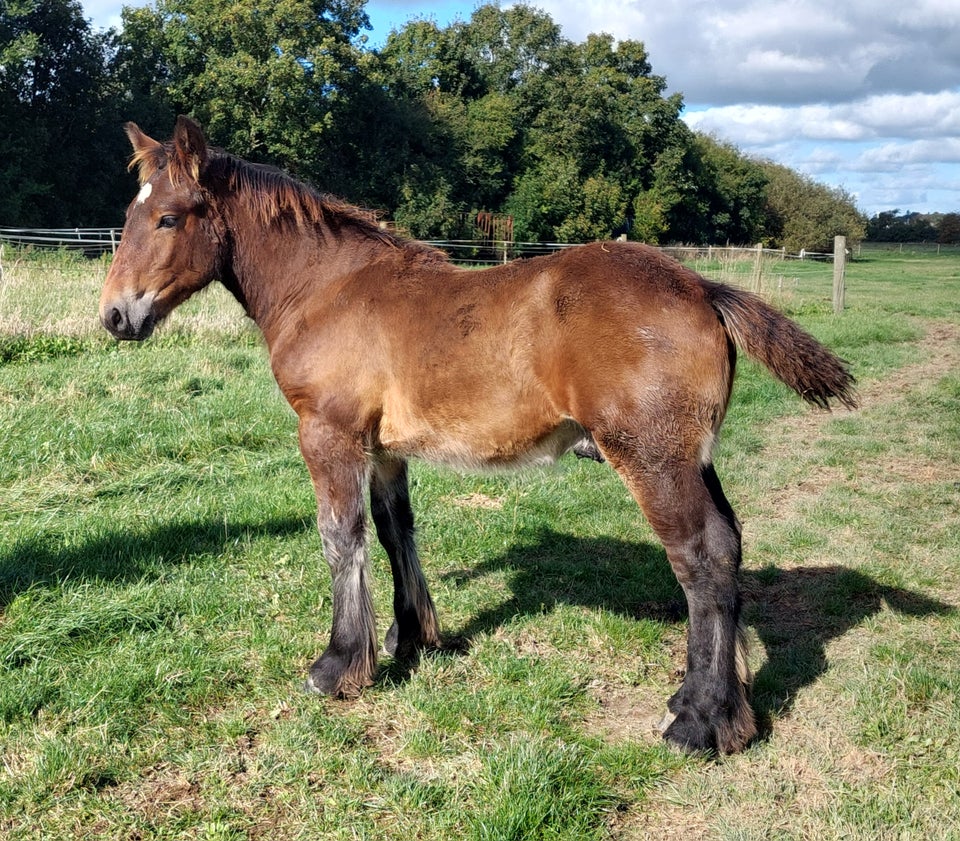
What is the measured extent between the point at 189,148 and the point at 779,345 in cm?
296

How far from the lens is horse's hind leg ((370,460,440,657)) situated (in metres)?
4.27

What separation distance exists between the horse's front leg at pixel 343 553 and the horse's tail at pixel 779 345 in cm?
181

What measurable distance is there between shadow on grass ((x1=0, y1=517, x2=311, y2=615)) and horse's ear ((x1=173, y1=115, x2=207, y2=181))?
2379 millimetres

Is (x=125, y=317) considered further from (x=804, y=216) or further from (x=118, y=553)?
(x=804, y=216)

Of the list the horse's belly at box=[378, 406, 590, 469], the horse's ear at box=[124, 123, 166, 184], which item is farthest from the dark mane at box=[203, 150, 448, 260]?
the horse's belly at box=[378, 406, 590, 469]

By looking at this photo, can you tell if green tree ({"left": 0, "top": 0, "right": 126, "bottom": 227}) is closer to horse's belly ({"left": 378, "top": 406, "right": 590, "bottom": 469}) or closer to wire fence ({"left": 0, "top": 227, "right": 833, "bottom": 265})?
wire fence ({"left": 0, "top": 227, "right": 833, "bottom": 265})

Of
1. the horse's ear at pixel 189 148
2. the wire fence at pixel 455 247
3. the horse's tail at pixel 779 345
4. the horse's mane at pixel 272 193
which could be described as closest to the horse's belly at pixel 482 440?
the horse's tail at pixel 779 345

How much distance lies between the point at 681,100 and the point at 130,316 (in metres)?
53.0

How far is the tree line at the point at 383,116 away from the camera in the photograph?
117 feet

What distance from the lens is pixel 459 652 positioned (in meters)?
4.31

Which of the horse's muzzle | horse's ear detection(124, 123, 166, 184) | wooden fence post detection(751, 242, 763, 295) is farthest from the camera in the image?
wooden fence post detection(751, 242, 763, 295)

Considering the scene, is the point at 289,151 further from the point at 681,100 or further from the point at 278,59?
the point at 681,100

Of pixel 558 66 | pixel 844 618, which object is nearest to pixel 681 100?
pixel 558 66

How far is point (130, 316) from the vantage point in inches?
156
